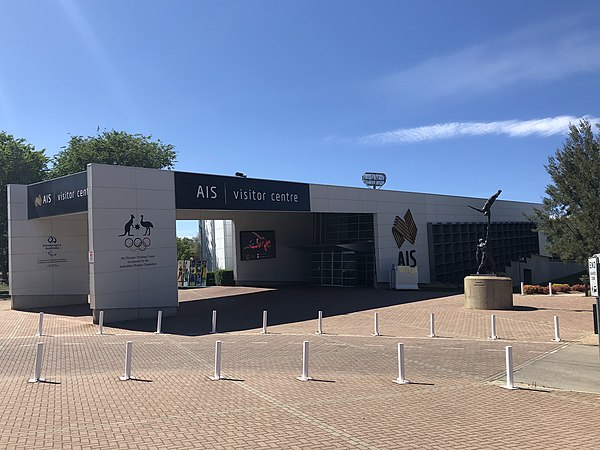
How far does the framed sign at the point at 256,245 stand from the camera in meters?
36.6

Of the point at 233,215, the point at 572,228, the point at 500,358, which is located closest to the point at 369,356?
the point at 500,358

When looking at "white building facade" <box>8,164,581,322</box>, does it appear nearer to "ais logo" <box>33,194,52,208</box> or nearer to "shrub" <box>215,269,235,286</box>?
"ais logo" <box>33,194,52,208</box>

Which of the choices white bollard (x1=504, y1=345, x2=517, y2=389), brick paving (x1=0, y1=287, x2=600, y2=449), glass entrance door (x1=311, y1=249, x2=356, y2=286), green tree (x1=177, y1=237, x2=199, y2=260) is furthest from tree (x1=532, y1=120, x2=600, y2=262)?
green tree (x1=177, y1=237, x2=199, y2=260)

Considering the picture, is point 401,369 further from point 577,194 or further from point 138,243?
point 577,194

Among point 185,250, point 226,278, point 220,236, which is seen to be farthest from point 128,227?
point 185,250

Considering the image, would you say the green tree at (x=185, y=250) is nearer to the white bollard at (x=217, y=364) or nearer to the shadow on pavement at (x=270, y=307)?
the shadow on pavement at (x=270, y=307)

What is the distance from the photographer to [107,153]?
47.2m

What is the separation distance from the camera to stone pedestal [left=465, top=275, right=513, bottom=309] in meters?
21.3

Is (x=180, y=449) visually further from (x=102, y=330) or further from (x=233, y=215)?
(x=233, y=215)

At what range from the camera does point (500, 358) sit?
12.0 m

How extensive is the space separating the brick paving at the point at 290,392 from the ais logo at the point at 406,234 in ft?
50.9

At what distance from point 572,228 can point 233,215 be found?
21200 millimetres

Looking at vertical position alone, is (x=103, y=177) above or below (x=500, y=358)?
above

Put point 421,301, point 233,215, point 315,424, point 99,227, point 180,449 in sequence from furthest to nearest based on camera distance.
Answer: point 233,215 < point 421,301 < point 99,227 < point 315,424 < point 180,449
